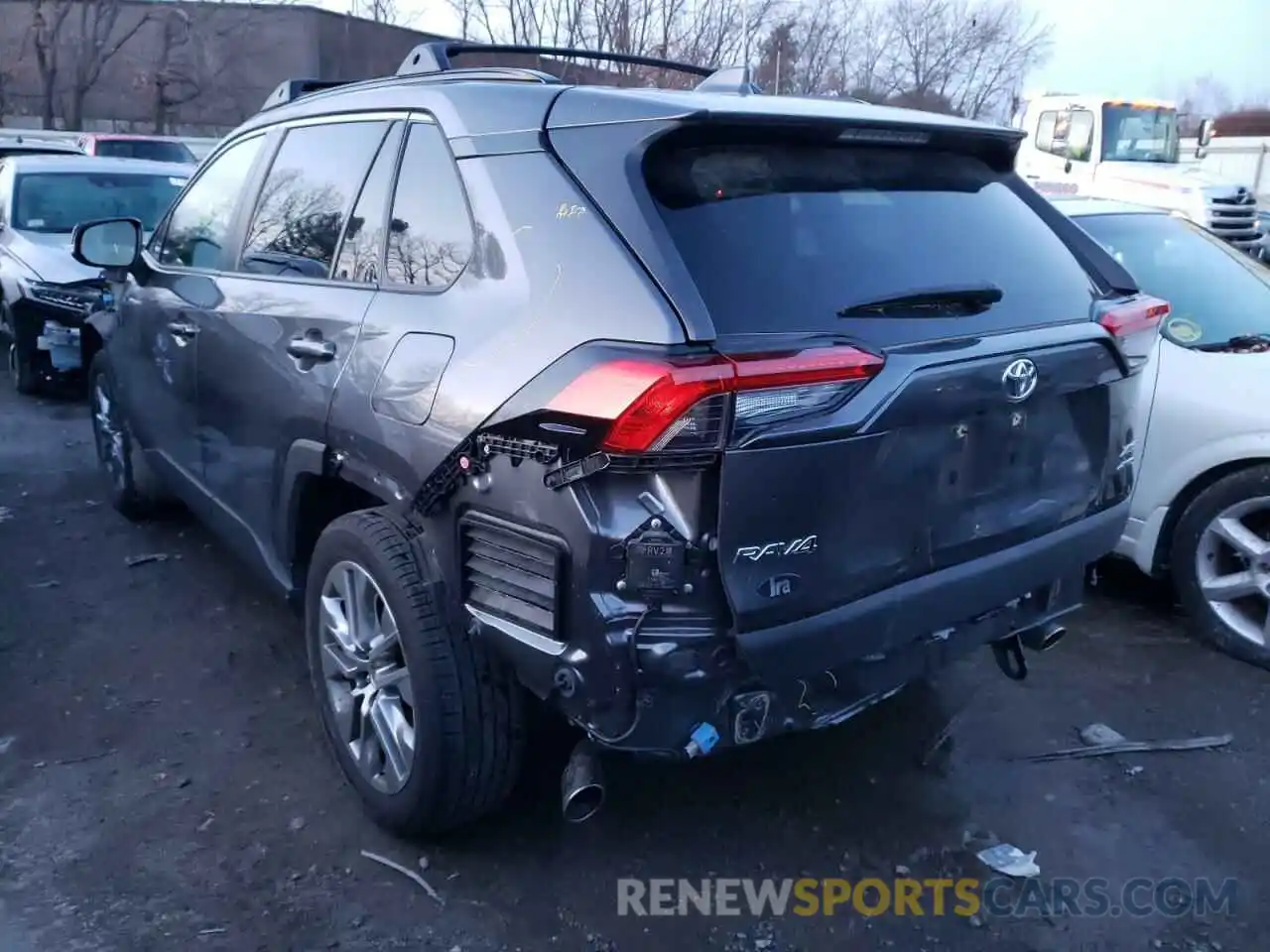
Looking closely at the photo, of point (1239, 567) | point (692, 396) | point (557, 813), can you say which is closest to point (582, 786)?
point (557, 813)

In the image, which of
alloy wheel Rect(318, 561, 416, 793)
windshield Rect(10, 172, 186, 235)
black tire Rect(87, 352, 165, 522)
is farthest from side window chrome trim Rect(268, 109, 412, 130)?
windshield Rect(10, 172, 186, 235)

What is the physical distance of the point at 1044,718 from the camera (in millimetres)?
3844

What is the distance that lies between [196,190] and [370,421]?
222 centimetres

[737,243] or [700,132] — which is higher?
[700,132]

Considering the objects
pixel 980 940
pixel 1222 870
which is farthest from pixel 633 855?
pixel 1222 870

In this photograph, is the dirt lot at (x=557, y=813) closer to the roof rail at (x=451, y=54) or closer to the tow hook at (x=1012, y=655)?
the tow hook at (x=1012, y=655)

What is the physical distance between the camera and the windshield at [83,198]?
29.0 ft

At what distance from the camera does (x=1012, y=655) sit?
3277mm

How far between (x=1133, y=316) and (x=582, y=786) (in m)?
1.97

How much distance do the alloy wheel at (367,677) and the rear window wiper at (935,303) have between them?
4.58 feet

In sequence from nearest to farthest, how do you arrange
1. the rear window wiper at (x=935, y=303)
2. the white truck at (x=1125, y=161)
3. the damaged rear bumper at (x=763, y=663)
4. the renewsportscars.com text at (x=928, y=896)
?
the damaged rear bumper at (x=763, y=663)
the rear window wiper at (x=935, y=303)
the renewsportscars.com text at (x=928, y=896)
the white truck at (x=1125, y=161)

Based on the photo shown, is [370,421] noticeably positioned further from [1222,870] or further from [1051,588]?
[1222,870]

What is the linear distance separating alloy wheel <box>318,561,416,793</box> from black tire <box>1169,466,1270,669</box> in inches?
122

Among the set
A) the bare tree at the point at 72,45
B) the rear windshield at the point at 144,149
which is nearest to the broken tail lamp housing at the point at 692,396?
the rear windshield at the point at 144,149
